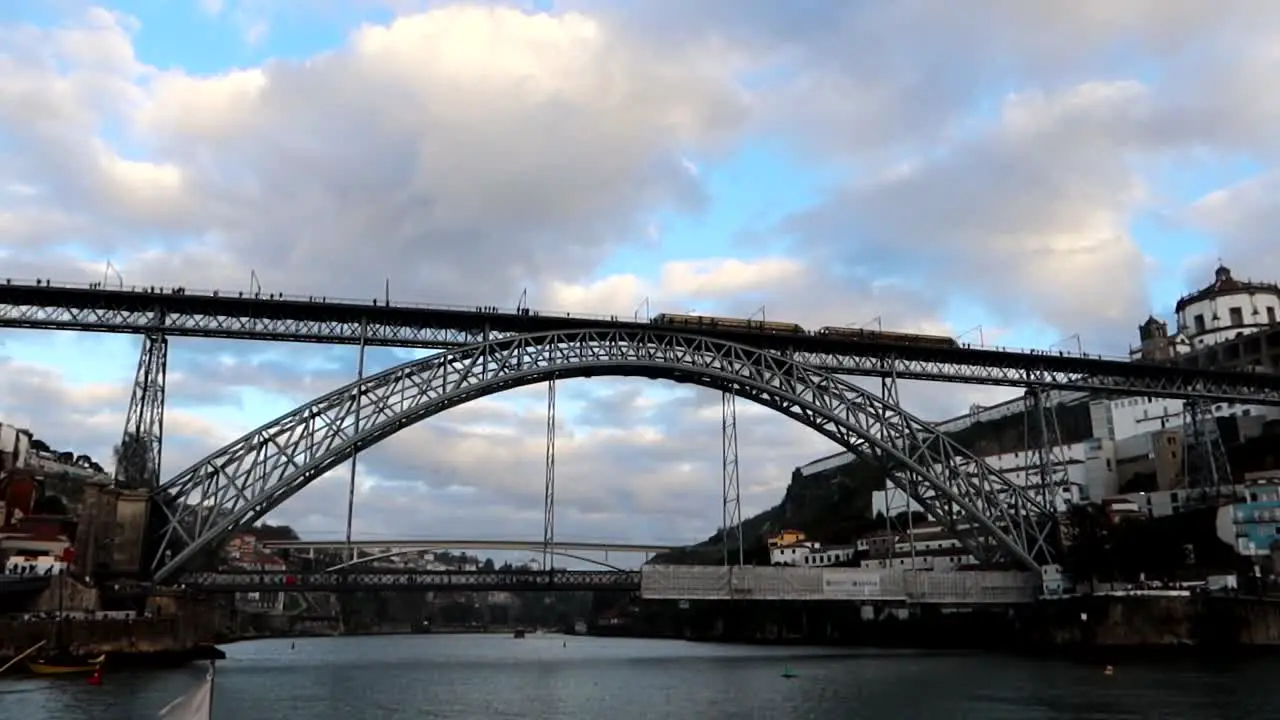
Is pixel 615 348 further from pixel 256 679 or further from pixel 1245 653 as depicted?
pixel 1245 653

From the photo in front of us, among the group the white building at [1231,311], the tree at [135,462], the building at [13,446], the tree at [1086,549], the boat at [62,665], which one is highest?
the white building at [1231,311]

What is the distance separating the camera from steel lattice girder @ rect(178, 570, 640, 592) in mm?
43938

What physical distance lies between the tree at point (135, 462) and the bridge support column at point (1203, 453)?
186ft

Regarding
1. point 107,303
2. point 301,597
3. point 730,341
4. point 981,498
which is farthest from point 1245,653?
point 301,597

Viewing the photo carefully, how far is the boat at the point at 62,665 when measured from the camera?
119 ft

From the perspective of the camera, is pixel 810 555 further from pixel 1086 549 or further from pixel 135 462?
pixel 135 462

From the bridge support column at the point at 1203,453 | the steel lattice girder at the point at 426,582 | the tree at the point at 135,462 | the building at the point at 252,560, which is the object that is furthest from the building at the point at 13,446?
the bridge support column at the point at 1203,453

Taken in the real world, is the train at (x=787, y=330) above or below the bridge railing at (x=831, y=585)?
above

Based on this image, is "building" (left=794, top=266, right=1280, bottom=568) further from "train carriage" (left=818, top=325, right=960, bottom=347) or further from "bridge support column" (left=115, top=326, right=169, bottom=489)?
"bridge support column" (left=115, top=326, right=169, bottom=489)

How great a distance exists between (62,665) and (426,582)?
16.0 meters

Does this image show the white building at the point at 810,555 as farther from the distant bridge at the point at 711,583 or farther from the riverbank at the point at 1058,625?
the distant bridge at the point at 711,583

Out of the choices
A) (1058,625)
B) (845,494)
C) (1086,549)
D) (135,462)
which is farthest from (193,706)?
(845,494)

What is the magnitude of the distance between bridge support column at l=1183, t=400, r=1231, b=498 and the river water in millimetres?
22005

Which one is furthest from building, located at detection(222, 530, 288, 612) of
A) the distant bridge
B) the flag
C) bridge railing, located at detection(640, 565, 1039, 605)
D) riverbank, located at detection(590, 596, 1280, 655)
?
the flag
